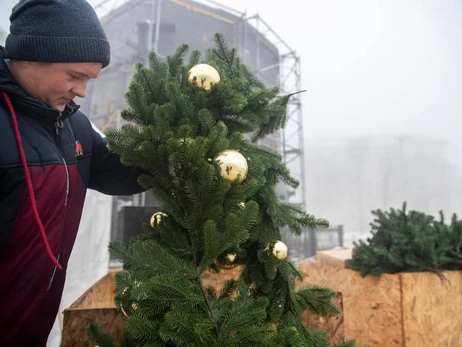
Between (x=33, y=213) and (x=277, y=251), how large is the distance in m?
0.77

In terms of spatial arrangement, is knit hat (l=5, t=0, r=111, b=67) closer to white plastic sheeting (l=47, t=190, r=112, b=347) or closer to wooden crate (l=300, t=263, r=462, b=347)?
white plastic sheeting (l=47, t=190, r=112, b=347)

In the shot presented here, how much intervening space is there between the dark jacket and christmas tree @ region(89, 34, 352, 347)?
17cm

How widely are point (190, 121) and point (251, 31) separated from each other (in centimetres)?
1455

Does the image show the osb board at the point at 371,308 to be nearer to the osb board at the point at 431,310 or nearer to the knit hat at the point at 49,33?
the osb board at the point at 431,310

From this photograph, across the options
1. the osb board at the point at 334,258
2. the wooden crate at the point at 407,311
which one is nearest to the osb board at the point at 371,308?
the wooden crate at the point at 407,311

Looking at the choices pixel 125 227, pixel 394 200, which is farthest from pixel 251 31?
pixel 394 200

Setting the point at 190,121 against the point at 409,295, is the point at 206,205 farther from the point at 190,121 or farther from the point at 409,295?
the point at 409,295

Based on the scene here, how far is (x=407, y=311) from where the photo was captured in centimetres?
229

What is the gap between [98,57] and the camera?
0.99 meters

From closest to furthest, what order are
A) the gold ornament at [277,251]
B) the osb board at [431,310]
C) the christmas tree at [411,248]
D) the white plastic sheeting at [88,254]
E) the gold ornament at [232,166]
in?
the gold ornament at [232,166]
the gold ornament at [277,251]
the white plastic sheeting at [88,254]
the osb board at [431,310]
the christmas tree at [411,248]

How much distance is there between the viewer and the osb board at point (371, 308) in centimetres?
232

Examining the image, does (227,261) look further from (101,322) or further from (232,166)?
(101,322)

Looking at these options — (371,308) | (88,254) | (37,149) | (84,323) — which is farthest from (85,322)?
(371,308)

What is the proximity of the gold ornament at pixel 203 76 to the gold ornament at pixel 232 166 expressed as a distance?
0.34 metres
